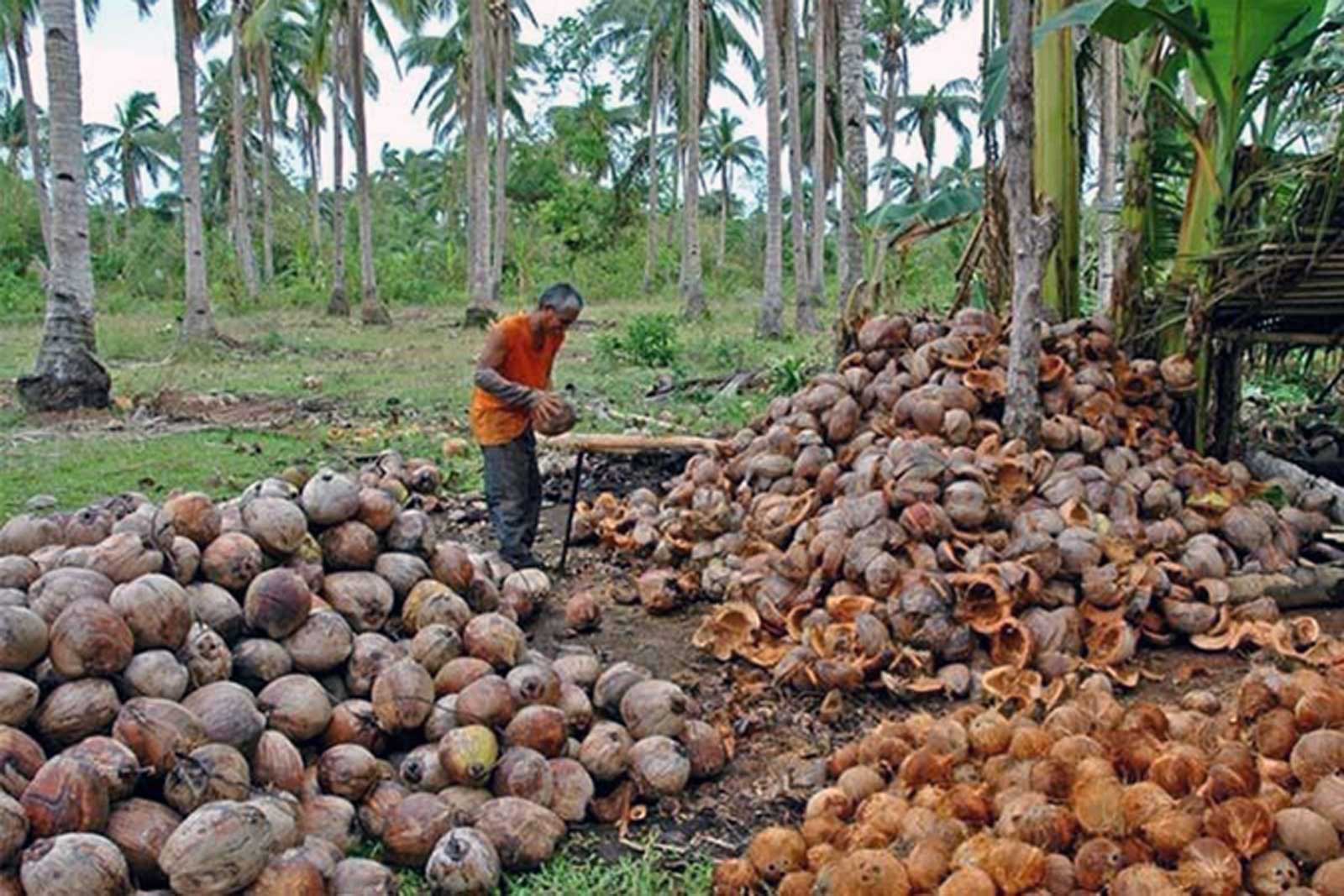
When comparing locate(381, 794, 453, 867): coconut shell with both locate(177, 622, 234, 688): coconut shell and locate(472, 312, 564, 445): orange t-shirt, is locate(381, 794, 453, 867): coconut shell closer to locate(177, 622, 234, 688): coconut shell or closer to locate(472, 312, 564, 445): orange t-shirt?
locate(177, 622, 234, 688): coconut shell

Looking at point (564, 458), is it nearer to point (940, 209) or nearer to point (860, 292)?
point (860, 292)

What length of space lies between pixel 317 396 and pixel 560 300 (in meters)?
6.97

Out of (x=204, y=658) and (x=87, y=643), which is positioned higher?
(x=87, y=643)

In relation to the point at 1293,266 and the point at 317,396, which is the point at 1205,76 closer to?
the point at 1293,266

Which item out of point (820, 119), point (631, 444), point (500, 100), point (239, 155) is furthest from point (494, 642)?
point (239, 155)

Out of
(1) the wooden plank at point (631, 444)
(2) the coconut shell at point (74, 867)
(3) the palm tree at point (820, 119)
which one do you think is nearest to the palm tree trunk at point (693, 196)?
(3) the palm tree at point (820, 119)

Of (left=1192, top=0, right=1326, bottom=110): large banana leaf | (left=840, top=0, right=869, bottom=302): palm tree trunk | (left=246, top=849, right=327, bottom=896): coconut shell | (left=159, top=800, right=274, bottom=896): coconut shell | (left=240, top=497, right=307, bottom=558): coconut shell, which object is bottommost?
(left=246, top=849, right=327, bottom=896): coconut shell

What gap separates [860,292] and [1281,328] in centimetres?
218

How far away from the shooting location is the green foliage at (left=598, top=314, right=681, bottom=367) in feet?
46.7

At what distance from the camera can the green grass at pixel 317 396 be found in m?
7.72

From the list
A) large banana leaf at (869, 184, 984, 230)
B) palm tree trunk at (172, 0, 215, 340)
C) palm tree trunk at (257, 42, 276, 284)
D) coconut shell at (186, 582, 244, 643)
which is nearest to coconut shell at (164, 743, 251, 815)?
coconut shell at (186, 582, 244, 643)

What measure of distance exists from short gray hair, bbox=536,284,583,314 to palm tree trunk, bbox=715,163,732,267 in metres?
28.9

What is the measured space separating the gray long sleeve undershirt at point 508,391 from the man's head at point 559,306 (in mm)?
330

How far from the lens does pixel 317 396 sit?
1173 centimetres
